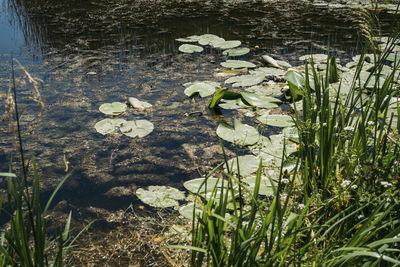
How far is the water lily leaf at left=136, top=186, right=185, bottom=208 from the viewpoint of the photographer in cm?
163

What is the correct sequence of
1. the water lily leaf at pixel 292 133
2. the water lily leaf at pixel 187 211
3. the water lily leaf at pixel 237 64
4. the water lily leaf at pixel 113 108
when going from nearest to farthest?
the water lily leaf at pixel 187 211 → the water lily leaf at pixel 292 133 → the water lily leaf at pixel 113 108 → the water lily leaf at pixel 237 64

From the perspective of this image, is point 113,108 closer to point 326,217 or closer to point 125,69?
point 125,69

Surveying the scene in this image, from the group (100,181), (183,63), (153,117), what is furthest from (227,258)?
(183,63)

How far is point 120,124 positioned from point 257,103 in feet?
2.89

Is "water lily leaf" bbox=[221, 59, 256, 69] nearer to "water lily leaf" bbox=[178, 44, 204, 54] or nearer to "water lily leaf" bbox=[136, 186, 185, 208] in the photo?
"water lily leaf" bbox=[178, 44, 204, 54]

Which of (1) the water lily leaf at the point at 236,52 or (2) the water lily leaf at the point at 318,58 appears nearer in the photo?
(2) the water lily leaf at the point at 318,58

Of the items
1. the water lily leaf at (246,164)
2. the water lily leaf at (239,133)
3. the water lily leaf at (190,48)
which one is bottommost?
the water lily leaf at (246,164)

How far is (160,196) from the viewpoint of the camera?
5.49ft

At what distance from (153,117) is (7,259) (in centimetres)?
148

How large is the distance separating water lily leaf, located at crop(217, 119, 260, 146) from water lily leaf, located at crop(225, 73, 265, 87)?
632 mm

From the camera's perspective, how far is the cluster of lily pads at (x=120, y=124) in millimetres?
2172

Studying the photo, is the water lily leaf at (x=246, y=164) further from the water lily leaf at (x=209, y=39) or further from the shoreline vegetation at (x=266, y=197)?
the water lily leaf at (x=209, y=39)

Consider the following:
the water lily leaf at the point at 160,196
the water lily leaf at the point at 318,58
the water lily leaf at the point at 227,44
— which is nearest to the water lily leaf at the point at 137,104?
the water lily leaf at the point at 160,196

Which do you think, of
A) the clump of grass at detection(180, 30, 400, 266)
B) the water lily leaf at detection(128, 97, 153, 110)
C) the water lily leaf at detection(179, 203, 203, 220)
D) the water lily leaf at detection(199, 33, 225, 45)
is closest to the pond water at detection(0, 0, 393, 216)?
the water lily leaf at detection(128, 97, 153, 110)
